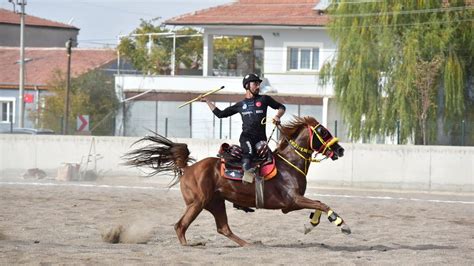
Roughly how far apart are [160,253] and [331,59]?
95.6ft

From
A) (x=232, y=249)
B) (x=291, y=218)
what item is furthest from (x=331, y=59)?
(x=232, y=249)

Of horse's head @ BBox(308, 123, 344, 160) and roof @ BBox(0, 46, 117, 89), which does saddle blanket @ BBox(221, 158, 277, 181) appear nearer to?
horse's head @ BBox(308, 123, 344, 160)

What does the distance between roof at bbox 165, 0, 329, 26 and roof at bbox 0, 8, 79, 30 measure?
21343 mm

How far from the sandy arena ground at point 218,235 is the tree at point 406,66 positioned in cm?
1093

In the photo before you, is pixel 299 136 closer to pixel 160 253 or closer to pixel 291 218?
pixel 160 253

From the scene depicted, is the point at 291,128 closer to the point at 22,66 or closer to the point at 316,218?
the point at 316,218

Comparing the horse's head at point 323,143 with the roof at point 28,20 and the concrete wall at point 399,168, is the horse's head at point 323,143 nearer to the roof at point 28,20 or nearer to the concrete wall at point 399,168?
the concrete wall at point 399,168

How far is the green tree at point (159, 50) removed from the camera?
59375 mm

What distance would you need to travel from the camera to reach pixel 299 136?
1397cm

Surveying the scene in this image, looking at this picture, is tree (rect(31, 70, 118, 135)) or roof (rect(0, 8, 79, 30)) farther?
roof (rect(0, 8, 79, 30))

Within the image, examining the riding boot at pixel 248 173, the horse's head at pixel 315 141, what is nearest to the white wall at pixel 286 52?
the horse's head at pixel 315 141

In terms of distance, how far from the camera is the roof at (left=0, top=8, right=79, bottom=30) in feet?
230

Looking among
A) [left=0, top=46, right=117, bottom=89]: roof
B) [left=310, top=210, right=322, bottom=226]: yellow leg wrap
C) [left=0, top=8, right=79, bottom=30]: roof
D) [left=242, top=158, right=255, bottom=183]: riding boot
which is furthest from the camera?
[left=0, top=8, right=79, bottom=30]: roof

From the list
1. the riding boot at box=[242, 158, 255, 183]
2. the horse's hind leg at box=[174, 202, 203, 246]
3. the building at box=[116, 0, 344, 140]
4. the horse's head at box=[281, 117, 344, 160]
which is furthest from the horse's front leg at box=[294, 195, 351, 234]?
the building at box=[116, 0, 344, 140]
